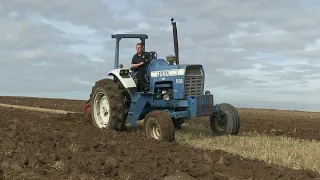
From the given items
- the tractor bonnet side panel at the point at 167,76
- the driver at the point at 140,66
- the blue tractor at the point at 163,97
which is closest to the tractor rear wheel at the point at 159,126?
the blue tractor at the point at 163,97

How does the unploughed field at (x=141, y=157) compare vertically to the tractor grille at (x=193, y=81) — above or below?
below

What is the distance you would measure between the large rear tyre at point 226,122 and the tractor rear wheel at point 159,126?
1.74 m

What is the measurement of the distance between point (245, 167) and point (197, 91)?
12.8 feet

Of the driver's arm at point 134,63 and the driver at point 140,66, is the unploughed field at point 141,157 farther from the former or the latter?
the driver's arm at point 134,63

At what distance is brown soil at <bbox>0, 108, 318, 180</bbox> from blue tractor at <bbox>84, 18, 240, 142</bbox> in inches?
42.6

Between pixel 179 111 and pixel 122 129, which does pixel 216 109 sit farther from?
pixel 122 129

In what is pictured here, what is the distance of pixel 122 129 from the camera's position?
10523mm

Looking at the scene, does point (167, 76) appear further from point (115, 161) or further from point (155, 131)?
point (115, 161)

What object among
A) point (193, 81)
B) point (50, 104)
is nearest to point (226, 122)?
point (193, 81)

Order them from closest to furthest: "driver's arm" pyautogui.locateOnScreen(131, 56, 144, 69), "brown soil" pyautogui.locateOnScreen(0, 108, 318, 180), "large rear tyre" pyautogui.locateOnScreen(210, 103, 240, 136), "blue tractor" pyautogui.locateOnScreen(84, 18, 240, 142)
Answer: "brown soil" pyautogui.locateOnScreen(0, 108, 318, 180) → "blue tractor" pyautogui.locateOnScreen(84, 18, 240, 142) → "large rear tyre" pyautogui.locateOnScreen(210, 103, 240, 136) → "driver's arm" pyautogui.locateOnScreen(131, 56, 144, 69)

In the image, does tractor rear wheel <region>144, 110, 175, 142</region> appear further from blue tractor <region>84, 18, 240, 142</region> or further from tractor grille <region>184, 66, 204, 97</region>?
tractor grille <region>184, 66, 204, 97</region>

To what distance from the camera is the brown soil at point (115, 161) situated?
5812 millimetres

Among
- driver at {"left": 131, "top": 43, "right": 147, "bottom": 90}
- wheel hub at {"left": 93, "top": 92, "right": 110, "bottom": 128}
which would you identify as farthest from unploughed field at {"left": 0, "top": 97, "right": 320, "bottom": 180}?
driver at {"left": 131, "top": 43, "right": 147, "bottom": 90}

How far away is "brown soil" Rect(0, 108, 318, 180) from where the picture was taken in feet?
19.1
